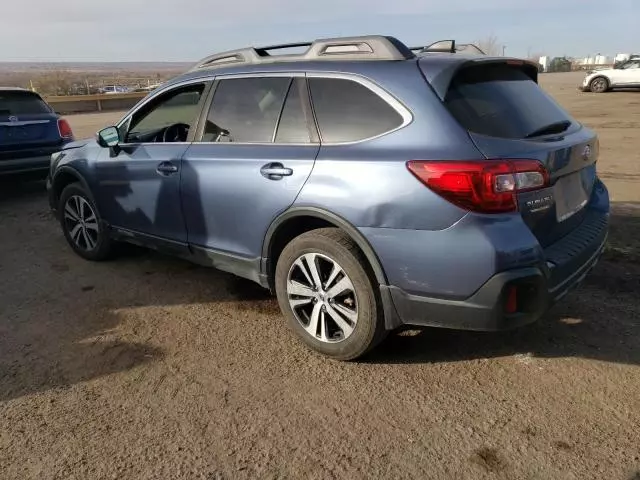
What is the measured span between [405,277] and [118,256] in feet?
11.2

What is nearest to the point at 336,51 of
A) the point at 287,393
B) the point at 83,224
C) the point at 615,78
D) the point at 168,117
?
the point at 168,117

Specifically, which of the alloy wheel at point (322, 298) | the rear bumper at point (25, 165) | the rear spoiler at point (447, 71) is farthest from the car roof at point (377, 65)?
the rear bumper at point (25, 165)

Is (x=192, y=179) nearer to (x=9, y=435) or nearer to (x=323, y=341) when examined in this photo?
(x=323, y=341)

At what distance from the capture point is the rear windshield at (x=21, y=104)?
7.59 m

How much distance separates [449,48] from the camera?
145 inches

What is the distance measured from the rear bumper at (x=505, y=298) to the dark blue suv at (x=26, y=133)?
644 cm

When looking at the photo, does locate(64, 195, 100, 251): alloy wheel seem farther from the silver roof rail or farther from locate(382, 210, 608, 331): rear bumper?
locate(382, 210, 608, 331): rear bumper

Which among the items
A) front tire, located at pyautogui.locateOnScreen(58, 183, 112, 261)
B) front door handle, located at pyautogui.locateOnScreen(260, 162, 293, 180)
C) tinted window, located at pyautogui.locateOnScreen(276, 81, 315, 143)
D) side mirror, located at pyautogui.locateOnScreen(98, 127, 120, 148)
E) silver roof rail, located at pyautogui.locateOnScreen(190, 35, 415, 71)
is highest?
silver roof rail, located at pyautogui.locateOnScreen(190, 35, 415, 71)

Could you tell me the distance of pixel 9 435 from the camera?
279cm

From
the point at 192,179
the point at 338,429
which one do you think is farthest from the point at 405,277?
the point at 192,179

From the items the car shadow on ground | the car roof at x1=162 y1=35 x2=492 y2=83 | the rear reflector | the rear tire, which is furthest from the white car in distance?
the rear reflector

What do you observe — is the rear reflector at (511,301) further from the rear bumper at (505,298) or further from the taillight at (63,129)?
the taillight at (63,129)

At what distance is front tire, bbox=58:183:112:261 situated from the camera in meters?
5.09

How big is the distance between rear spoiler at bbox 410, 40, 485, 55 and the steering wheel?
178cm
